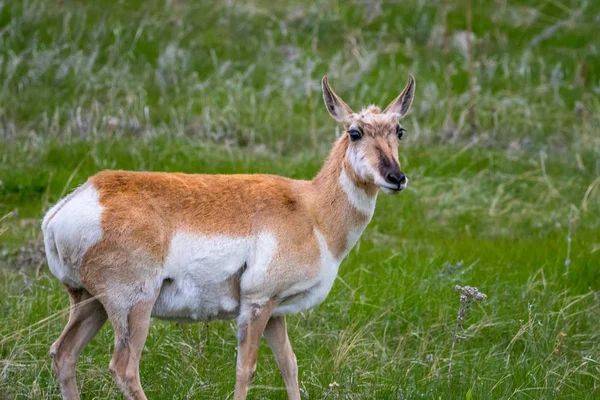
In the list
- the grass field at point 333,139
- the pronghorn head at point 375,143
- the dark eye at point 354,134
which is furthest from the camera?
the grass field at point 333,139

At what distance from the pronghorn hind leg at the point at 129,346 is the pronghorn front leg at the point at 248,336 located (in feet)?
2.21

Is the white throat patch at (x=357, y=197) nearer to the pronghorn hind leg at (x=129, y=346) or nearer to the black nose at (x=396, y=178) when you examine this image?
the black nose at (x=396, y=178)

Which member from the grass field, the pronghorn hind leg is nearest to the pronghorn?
the pronghorn hind leg

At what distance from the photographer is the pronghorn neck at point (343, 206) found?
716 centimetres

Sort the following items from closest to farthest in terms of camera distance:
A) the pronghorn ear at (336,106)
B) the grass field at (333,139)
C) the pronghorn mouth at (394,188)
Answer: the pronghorn mouth at (394,188) < the pronghorn ear at (336,106) < the grass field at (333,139)

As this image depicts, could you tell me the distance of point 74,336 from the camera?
687cm

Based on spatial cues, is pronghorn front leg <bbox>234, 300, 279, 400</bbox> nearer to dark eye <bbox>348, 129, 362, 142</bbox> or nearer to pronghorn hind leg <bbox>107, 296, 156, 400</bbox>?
pronghorn hind leg <bbox>107, 296, 156, 400</bbox>

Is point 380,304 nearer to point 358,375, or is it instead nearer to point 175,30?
point 358,375

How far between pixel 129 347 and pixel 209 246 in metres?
0.84

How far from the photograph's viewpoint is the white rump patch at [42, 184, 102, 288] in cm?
639

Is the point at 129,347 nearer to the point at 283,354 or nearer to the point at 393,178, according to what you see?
the point at 283,354

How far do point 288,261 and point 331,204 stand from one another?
65cm

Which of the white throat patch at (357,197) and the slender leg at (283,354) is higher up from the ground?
the white throat patch at (357,197)

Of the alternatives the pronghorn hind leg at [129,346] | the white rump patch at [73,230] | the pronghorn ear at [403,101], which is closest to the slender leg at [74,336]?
the white rump patch at [73,230]
